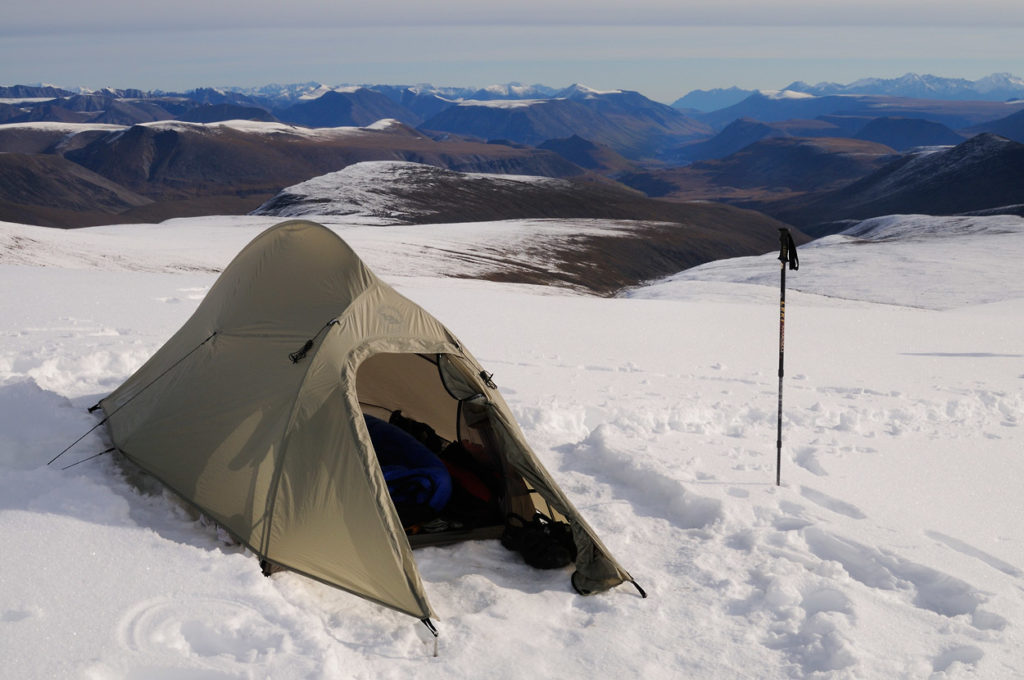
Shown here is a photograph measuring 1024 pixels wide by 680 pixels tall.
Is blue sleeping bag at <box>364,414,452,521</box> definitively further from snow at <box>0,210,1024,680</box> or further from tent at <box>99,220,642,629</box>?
snow at <box>0,210,1024,680</box>

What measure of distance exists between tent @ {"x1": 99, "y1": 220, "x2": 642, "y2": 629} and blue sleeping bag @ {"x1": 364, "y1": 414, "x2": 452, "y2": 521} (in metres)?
0.43

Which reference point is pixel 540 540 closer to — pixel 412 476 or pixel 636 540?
pixel 636 540

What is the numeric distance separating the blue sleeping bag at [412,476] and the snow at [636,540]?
680mm

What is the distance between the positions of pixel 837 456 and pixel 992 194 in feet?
613

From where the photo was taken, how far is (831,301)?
45.9 metres

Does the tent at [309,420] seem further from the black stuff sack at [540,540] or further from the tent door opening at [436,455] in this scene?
the black stuff sack at [540,540]

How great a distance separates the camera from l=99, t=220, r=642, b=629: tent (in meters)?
7.13

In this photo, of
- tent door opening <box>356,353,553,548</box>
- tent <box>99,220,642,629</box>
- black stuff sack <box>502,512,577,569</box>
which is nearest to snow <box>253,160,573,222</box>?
tent door opening <box>356,353,553,548</box>

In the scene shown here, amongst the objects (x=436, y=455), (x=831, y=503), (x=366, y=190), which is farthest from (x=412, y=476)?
(x=366, y=190)

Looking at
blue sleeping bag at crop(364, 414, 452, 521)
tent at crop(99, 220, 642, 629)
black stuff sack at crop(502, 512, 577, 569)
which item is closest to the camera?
tent at crop(99, 220, 642, 629)

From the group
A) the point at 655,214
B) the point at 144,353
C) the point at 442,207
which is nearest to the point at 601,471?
the point at 144,353

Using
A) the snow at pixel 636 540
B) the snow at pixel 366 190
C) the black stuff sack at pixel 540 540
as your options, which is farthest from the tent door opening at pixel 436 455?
the snow at pixel 366 190

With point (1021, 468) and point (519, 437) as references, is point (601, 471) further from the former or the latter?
point (1021, 468)

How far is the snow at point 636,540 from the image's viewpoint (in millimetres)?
6152
